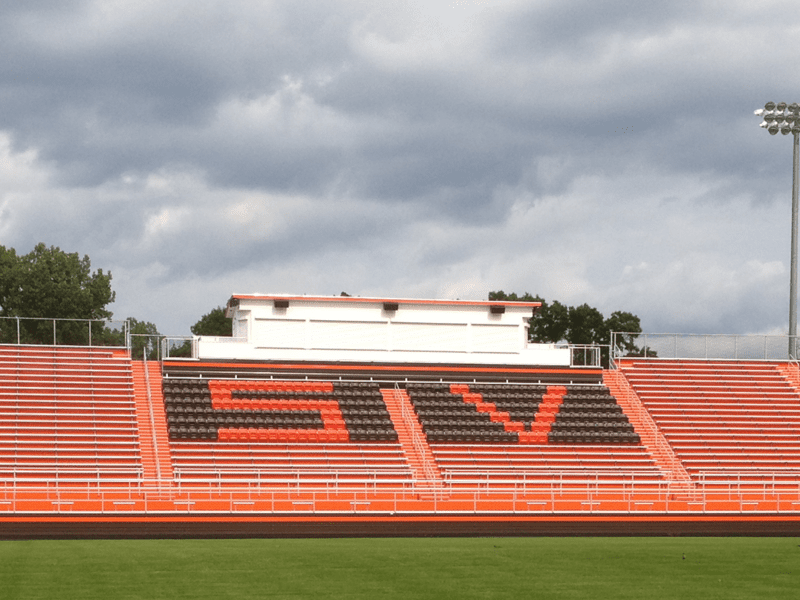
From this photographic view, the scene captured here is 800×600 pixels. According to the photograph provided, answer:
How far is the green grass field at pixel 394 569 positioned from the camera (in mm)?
17328

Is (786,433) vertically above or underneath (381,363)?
underneath

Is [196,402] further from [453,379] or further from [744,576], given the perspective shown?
[744,576]

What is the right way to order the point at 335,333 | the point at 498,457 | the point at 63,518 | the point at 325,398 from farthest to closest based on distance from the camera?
the point at 335,333, the point at 325,398, the point at 498,457, the point at 63,518

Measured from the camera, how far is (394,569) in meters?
19.8

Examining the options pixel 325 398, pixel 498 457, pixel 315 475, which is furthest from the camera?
pixel 325 398

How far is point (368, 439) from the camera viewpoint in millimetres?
39250

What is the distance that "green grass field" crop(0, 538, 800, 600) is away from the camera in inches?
682

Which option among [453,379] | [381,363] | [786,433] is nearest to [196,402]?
[381,363]

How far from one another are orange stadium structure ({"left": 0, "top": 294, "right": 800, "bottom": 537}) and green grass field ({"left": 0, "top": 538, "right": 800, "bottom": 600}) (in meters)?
4.07

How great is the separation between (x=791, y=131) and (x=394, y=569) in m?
37.2

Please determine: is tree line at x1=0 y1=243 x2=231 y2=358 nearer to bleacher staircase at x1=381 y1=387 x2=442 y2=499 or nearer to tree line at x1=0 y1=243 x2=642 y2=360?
tree line at x1=0 y1=243 x2=642 y2=360

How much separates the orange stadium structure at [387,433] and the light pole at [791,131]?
187 cm

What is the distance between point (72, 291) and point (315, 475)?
34.4m

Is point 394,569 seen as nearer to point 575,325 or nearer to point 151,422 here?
point 151,422
